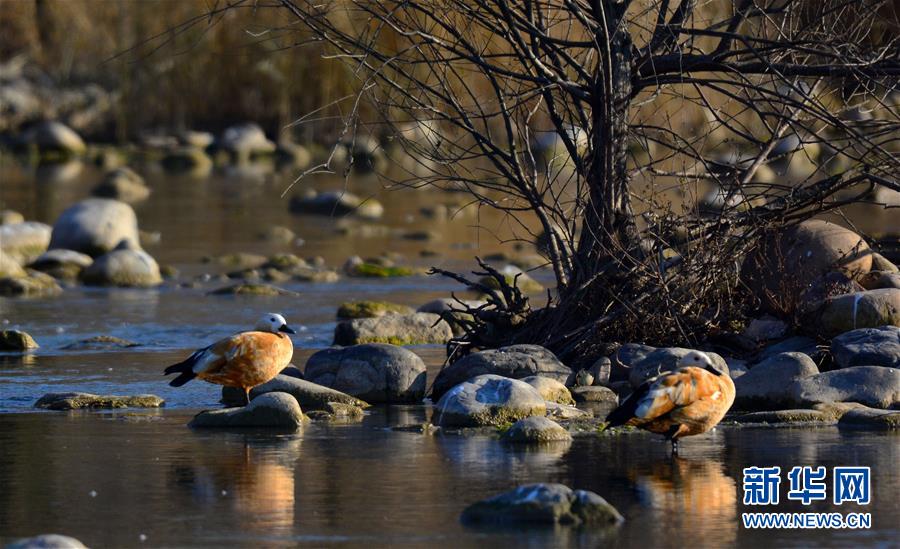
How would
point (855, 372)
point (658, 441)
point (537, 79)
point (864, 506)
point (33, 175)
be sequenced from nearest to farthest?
point (864, 506) < point (658, 441) < point (855, 372) < point (537, 79) < point (33, 175)

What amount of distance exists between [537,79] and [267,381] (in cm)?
268

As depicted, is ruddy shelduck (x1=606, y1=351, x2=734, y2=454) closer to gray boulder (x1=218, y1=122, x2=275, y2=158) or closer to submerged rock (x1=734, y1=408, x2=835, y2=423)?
submerged rock (x1=734, y1=408, x2=835, y2=423)

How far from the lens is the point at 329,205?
29.3m

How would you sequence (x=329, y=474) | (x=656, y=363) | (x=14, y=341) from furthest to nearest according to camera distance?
(x=14, y=341)
(x=656, y=363)
(x=329, y=474)

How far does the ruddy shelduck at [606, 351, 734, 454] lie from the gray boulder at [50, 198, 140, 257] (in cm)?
1320

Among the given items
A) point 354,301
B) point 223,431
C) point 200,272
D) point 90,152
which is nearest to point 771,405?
point 223,431

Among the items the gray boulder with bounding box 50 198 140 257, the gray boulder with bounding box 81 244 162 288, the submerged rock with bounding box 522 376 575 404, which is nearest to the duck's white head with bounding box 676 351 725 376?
the submerged rock with bounding box 522 376 575 404

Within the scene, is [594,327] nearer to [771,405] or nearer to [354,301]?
[771,405]

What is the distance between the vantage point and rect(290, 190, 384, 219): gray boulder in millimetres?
28672

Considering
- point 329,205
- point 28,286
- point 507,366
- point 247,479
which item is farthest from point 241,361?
point 329,205

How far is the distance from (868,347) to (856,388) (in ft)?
2.48

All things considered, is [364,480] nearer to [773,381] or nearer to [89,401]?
[89,401]

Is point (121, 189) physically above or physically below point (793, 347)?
above

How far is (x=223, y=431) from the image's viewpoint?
977cm
